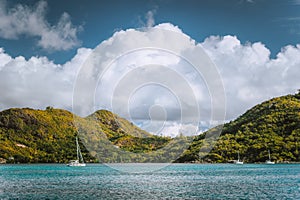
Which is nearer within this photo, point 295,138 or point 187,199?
point 187,199

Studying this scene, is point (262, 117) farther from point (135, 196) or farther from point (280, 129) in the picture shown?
point (135, 196)

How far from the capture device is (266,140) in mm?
168250

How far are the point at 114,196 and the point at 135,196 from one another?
240cm

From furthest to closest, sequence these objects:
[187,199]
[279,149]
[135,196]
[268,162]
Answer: [279,149] < [268,162] < [135,196] < [187,199]

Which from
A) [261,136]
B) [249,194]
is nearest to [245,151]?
[261,136]

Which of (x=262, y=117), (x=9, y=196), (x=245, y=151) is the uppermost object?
(x=262, y=117)

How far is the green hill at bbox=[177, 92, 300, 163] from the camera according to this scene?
519 feet

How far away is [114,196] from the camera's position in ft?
135

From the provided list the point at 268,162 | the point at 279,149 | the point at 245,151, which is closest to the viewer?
the point at 268,162

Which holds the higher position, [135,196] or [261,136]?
[261,136]

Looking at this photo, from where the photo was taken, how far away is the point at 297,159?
5915 inches

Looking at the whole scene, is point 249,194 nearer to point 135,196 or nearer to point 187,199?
point 187,199

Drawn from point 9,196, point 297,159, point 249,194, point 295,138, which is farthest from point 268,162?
point 9,196

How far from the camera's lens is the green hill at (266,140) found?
15827 cm
